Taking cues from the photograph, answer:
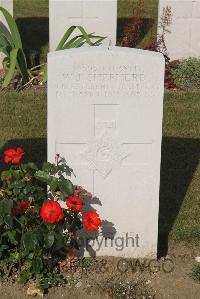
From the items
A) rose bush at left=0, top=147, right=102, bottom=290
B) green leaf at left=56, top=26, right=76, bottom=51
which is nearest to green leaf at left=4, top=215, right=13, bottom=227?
rose bush at left=0, top=147, right=102, bottom=290

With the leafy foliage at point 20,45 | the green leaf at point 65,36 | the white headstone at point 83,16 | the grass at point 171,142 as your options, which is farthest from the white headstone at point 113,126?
the white headstone at point 83,16

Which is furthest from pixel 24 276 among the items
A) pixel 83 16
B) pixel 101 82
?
pixel 83 16

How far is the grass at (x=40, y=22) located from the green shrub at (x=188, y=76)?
1168 mm

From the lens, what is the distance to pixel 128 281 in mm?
4324

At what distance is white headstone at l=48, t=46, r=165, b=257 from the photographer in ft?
13.4

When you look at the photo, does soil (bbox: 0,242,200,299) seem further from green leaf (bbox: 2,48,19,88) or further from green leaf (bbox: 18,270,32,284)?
green leaf (bbox: 2,48,19,88)

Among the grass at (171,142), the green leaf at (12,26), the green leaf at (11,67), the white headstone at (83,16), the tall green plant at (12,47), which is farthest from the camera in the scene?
the white headstone at (83,16)

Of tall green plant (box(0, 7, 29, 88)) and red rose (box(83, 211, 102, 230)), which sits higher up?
tall green plant (box(0, 7, 29, 88))

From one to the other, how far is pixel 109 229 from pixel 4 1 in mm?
5353

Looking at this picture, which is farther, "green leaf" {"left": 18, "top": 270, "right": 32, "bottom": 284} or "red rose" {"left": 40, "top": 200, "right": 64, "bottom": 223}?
"green leaf" {"left": 18, "top": 270, "right": 32, "bottom": 284}

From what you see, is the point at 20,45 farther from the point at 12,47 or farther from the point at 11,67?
the point at 11,67

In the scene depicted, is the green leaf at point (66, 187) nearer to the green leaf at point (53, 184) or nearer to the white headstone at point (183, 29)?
the green leaf at point (53, 184)

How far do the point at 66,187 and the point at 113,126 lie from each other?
0.50 meters

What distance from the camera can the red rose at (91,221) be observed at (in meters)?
4.08
